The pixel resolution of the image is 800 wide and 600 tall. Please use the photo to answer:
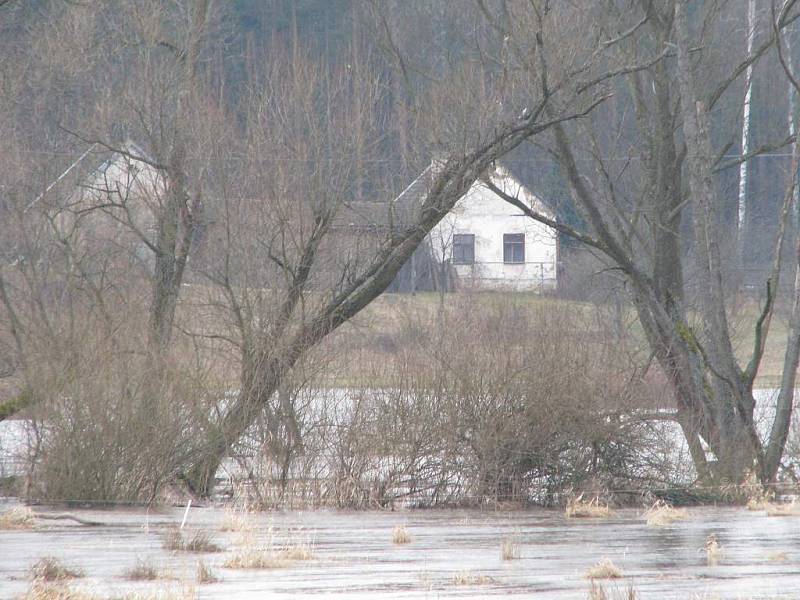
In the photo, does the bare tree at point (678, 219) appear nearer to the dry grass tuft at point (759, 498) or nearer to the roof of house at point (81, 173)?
the dry grass tuft at point (759, 498)

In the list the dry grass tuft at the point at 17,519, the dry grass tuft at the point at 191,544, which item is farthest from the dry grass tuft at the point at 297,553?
the dry grass tuft at the point at 17,519

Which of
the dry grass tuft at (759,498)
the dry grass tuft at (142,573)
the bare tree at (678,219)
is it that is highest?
the bare tree at (678,219)

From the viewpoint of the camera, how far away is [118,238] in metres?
19.6

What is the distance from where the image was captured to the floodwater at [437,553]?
341 inches

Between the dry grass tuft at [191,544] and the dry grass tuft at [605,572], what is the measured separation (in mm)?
3367

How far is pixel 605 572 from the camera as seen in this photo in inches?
360

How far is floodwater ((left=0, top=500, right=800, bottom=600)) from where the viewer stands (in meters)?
8.66

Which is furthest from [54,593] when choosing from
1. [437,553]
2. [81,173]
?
[81,173]

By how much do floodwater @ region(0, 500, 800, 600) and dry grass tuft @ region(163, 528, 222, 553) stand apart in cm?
13

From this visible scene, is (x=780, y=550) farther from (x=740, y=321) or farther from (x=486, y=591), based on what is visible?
(x=740, y=321)

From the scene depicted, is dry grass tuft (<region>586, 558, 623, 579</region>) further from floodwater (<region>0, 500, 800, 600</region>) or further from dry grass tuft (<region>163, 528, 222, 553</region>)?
dry grass tuft (<region>163, 528, 222, 553</region>)

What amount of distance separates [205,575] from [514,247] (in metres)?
40.8

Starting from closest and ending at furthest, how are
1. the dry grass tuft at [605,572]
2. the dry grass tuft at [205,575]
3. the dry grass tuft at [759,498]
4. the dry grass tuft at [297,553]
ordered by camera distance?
the dry grass tuft at [205,575] → the dry grass tuft at [605,572] → the dry grass tuft at [297,553] → the dry grass tuft at [759,498]

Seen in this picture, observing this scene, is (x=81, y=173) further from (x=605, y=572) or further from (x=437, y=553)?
(x=605, y=572)
